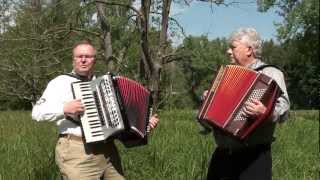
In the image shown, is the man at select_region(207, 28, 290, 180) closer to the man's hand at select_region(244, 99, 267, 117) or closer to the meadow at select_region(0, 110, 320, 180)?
the man's hand at select_region(244, 99, 267, 117)

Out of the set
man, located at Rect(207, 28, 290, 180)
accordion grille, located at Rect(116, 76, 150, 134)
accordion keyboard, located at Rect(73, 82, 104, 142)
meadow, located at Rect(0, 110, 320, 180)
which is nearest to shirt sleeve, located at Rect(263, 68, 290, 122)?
man, located at Rect(207, 28, 290, 180)

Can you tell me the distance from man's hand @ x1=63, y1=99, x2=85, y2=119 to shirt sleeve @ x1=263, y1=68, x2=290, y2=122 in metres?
1.32

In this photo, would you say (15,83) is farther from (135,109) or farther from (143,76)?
(135,109)

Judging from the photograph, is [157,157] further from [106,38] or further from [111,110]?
[106,38]

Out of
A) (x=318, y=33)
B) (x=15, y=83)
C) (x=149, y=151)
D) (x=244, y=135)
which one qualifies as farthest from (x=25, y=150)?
(x=318, y=33)

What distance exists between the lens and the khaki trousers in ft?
15.5

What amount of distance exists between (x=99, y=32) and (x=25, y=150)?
7.42m

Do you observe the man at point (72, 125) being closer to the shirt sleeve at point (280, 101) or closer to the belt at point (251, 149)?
the belt at point (251, 149)

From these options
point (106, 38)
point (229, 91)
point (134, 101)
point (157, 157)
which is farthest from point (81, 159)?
point (106, 38)

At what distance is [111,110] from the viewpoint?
4.60 meters

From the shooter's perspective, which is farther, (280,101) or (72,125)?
(72,125)

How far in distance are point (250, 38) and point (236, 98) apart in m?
0.46

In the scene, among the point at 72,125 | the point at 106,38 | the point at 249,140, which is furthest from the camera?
the point at 106,38

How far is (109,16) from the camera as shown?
15.2m
